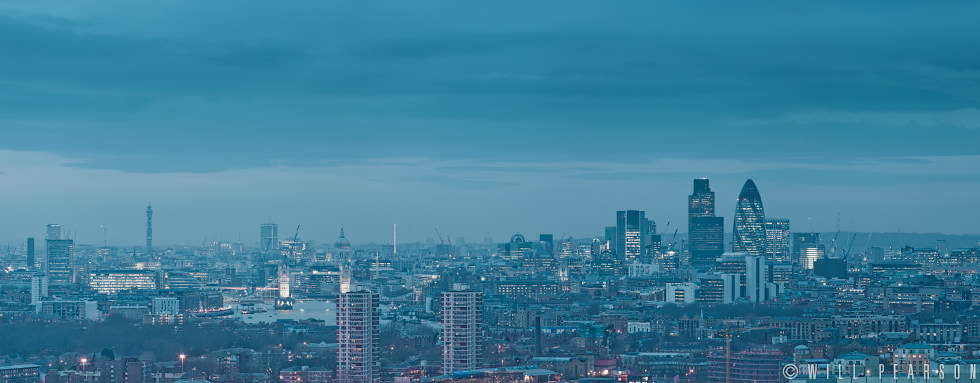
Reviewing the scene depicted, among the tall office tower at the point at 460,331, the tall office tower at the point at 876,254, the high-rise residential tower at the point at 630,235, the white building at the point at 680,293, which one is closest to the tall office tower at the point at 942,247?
the tall office tower at the point at 876,254

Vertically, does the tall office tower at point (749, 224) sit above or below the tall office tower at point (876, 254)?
above

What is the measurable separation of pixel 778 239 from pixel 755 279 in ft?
120

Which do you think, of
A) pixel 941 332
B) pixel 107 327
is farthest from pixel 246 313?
pixel 941 332

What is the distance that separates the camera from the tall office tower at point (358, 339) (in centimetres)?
4809

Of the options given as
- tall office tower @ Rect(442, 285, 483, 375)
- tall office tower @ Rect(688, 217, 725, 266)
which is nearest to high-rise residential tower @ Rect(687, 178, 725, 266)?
tall office tower @ Rect(688, 217, 725, 266)

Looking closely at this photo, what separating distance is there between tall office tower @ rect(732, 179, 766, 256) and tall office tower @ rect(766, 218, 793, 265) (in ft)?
1.37

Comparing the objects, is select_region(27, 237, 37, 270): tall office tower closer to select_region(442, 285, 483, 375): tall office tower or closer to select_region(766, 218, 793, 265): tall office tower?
select_region(766, 218, 793, 265): tall office tower

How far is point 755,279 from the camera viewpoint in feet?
331

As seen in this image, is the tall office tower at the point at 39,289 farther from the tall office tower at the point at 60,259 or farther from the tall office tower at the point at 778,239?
the tall office tower at the point at 778,239

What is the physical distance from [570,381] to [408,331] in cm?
2312

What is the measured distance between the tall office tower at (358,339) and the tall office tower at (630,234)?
92251mm

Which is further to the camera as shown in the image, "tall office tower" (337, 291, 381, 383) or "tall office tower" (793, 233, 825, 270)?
"tall office tower" (793, 233, 825, 270)

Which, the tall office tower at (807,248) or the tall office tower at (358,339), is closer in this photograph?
the tall office tower at (358,339)

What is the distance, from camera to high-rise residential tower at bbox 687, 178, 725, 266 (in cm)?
13388
